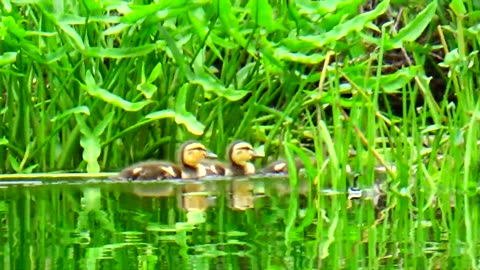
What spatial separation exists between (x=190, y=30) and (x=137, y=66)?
407 millimetres

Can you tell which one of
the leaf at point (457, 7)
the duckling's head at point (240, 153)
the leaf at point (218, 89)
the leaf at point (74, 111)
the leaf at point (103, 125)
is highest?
the leaf at point (457, 7)

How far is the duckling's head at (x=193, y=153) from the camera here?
708 cm

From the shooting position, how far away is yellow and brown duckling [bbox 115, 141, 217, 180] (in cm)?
694

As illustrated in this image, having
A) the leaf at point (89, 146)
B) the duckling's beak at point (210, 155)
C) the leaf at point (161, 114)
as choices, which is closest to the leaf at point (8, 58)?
the leaf at point (89, 146)

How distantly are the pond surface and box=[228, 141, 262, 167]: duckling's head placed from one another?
0.52m

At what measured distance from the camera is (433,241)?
4223 mm

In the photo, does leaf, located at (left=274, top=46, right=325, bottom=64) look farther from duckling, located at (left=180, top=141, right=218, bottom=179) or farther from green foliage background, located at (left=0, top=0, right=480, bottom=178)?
duckling, located at (left=180, top=141, right=218, bottom=179)

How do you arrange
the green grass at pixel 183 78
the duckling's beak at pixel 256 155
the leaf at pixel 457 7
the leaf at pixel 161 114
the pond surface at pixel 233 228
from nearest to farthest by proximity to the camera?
the pond surface at pixel 233 228 → the leaf at pixel 457 7 → the green grass at pixel 183 78 → the leaf at pixel 161 114 → the duckling's beak at pixel 256 155

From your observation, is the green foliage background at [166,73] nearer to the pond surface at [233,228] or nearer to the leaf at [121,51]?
the leaf at [121,51]

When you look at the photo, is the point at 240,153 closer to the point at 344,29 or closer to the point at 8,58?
the point at 344,29

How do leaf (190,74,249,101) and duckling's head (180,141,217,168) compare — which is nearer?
duckling's head (180,141,217,168)

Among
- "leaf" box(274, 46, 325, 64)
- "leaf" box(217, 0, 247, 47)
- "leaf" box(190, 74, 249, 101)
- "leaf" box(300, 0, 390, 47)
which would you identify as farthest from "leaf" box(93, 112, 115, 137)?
"leaf" box(300, 0, 390, 47)

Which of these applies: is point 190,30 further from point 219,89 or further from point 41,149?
point 41,149

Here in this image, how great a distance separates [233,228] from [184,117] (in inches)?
99.5
